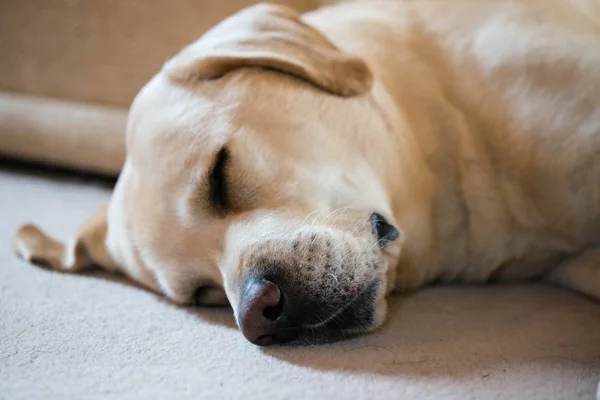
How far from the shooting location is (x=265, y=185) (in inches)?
51.3

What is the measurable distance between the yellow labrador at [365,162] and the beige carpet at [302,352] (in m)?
0.06

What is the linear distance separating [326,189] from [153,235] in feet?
1.40

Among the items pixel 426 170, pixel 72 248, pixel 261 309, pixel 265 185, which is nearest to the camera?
pixel 261 309

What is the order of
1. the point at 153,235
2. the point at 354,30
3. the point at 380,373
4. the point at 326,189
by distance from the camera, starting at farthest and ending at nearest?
1. the point at 354,30
2. the point at 153,235
3. the point at 326,189
4. the point at 380,373

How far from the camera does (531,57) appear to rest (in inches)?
57.0

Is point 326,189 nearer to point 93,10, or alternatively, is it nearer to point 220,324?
point 220,324

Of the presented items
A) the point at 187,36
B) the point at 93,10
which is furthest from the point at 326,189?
the point at 93,10

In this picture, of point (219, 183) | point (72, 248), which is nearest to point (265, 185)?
point (219, 183)

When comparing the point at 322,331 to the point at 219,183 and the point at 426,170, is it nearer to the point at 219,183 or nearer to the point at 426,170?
the point at 219,183

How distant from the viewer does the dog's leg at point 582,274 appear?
1353mm

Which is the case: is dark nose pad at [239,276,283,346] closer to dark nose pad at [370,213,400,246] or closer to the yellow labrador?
the yellow labrador

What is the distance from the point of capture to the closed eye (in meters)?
1.32

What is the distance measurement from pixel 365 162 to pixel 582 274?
0.55 metres

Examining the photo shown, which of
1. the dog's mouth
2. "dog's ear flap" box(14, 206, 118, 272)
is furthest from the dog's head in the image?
"dog's ear flap" box(14, 206, 118, 272)
